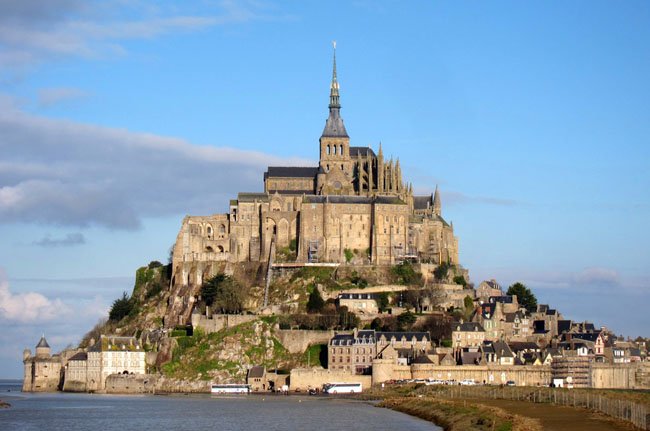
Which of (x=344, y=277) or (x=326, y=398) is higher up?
(x=344, y=277)

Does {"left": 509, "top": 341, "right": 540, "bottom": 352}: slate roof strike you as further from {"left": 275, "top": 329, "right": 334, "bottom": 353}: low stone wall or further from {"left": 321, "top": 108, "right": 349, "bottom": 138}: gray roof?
{"left": 321, "top": 108, "right": 349, "bottom": 138}: gray roof

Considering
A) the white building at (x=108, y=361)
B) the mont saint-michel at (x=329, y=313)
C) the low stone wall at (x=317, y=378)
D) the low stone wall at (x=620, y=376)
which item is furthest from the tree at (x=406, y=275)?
the white building at (x=108, y=361)

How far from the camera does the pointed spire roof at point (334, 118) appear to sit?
12475 centimetres

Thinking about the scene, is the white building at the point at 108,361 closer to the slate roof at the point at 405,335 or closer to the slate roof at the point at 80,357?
the slate roof at the point at 80,357

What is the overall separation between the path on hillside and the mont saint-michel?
2019cm

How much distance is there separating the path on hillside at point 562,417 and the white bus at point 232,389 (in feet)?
94.8

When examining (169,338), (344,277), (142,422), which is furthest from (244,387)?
(142,422)

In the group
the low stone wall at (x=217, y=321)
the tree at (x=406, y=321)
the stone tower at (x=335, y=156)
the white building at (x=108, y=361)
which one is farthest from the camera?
the stone tower at (x=335, y=156)

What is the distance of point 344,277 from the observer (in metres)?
113

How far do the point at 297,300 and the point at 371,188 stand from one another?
55.6ft

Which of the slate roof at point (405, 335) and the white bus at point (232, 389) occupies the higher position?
the slate roof at point (405, 335)

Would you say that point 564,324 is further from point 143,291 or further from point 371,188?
point 143,291

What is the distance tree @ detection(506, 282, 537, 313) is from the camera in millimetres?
116750

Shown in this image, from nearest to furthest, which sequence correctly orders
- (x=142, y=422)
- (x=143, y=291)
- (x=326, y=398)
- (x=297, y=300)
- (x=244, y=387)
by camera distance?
(x=142, y=422), (x=326, y=398), (x=244, y=387), (x=297, y=300), (x=143, y=291)
